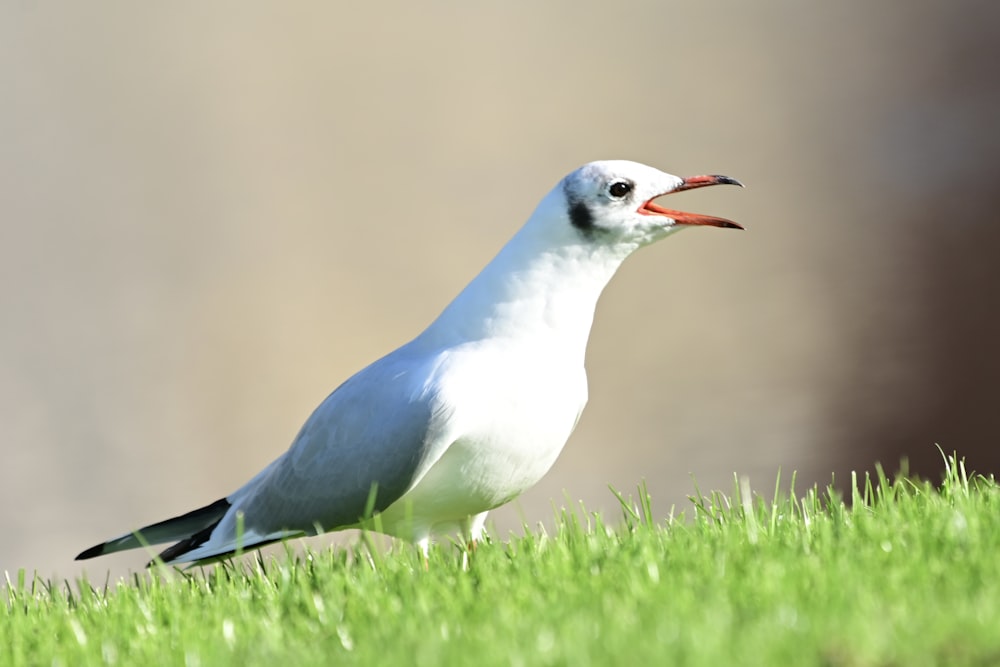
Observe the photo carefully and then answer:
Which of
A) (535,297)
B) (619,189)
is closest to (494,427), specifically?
(535,297)

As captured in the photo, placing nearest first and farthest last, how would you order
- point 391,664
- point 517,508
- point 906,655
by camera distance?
point 906,655, point 391,664, point 517,508

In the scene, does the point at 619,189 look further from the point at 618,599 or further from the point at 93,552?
the point at 93,552

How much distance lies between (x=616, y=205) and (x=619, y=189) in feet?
0.21

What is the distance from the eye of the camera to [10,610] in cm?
444

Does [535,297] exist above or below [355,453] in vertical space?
above

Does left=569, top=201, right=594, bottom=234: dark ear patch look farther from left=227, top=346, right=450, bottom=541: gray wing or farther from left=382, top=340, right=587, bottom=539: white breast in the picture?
left=227, top=346, right=450, bottom=541: gray wing

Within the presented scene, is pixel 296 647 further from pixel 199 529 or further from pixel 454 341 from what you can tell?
pixel 199 529

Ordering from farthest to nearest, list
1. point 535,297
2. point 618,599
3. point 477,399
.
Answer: point 535,297 < point 477,399 < point 618,599

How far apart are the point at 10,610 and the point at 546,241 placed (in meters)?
2.27

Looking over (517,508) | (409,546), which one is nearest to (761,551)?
(517,508)

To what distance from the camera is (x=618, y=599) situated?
10.3 feet

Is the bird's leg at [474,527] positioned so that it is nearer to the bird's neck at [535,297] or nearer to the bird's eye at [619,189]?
the bird's neck at [535,297]

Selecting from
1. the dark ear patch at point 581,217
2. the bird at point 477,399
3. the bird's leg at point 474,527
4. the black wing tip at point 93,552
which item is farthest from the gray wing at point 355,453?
the dark ear patch at point 581,217

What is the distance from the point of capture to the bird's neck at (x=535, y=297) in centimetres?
436
